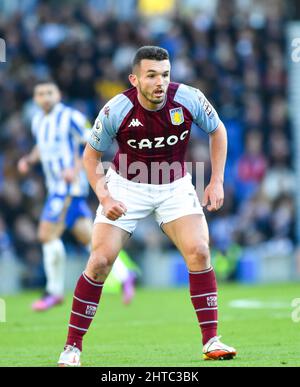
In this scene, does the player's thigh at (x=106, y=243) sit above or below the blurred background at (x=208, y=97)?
below

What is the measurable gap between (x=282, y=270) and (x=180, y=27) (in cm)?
534

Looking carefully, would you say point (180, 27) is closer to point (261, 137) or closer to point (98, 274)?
point (261, 137)

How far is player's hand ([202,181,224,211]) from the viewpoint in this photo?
761 centimetres

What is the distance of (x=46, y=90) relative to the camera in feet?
42.3

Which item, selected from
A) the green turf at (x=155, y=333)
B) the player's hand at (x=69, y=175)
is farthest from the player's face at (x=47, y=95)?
the green turf at (x=155, y=333)

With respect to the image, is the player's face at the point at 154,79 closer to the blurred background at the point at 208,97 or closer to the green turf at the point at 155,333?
the green turf at the point at 155,333

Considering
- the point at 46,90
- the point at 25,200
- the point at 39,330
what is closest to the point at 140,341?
the point at 39,330

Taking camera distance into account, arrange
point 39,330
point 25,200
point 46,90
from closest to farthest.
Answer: point 39,330
point 46,90
point 25,200

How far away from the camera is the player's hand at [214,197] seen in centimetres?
761

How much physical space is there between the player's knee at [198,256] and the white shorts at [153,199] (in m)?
0.28

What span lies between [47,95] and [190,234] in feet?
18.8

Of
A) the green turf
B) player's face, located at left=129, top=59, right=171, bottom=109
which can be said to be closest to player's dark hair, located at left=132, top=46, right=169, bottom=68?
player's face, located at left=129, top=59, right=171, bottom=109

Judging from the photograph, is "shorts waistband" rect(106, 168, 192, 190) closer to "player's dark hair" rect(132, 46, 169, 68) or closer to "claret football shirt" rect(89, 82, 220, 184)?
"claret football shirt" rect(89, 82, 220, 184)

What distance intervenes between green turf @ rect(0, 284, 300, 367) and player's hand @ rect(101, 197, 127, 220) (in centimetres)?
105
